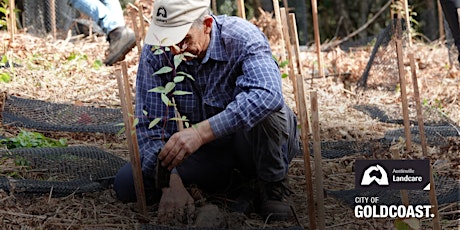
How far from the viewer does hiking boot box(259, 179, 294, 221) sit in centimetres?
275

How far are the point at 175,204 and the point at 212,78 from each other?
452 mm

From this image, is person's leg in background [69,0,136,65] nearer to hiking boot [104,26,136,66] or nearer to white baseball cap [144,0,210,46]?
hiking boot [104,26,136,66]

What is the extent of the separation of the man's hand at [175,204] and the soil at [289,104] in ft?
0.10

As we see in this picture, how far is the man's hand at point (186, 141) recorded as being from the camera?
2.40m

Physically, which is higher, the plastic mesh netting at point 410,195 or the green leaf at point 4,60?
the green leaf at point 4,60

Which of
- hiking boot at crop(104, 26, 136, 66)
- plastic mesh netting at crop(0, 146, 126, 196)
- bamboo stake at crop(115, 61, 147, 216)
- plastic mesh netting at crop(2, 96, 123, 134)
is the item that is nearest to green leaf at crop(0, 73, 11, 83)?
plastic mesh netting at crop(2, 96, 123, 134)

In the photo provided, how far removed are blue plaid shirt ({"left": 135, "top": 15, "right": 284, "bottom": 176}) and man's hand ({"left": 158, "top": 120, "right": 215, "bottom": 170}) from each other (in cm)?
13

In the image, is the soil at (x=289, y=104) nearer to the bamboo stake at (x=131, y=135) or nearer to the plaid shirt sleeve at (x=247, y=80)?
the bamboo stake at (x=131, y=135)

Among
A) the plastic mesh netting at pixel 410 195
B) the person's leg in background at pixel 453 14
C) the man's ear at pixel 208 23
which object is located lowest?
the plastic mesh netting at pixel 410 195

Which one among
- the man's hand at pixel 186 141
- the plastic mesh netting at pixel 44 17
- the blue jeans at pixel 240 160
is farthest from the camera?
the plastic mesh netting at pixel 44 17

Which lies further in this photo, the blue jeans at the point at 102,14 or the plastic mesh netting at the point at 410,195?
the blue jeans at the point at 102,14

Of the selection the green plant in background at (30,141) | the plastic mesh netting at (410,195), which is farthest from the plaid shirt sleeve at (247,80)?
the green plant in background at (30,141)

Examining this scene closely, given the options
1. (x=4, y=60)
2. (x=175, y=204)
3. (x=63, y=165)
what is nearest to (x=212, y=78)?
(x=175, y=204)

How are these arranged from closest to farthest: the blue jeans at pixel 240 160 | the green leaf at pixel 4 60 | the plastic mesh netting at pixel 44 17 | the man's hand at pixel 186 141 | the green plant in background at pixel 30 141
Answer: the man's hand at pixel 186 141, the blue jeans at pixel 240 160, the green plant in background at pixel 30 141, the green leaf at pixel 4 60, the plastic mesh netting at pixel 44 17
